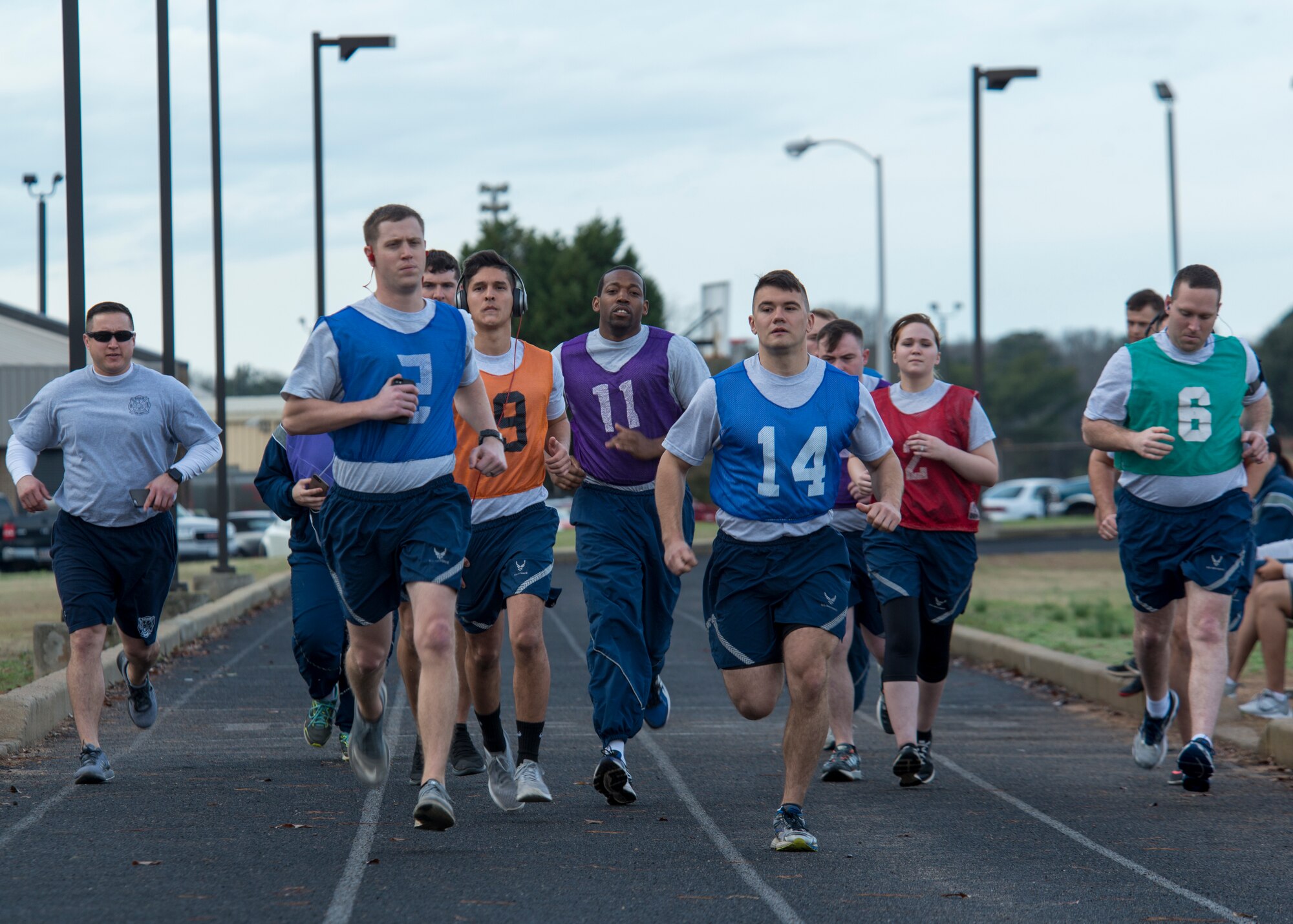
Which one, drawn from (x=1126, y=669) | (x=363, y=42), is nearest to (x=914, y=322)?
(x=1126, y=669)

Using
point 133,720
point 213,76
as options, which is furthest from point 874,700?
point 213,76

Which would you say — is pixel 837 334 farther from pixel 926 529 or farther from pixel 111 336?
pixel 111 336

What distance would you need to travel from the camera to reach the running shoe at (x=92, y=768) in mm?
7473

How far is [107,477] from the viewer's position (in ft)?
26.1

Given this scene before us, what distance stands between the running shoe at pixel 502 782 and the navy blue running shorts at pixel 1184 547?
3.07 meters

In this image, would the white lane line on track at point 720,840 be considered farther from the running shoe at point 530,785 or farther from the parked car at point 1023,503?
the parked car at point 1023,503

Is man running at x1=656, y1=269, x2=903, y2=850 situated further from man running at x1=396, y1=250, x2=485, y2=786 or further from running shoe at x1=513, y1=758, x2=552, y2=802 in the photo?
man running at x1=396, y1=250, x2=485, y2=786

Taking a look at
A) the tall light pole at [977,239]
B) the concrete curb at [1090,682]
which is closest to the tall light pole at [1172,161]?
the tall light pole at [977,239]

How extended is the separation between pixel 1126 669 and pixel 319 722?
547cm

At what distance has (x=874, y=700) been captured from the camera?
1152 cm

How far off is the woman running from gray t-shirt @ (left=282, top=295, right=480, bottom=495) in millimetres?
2644

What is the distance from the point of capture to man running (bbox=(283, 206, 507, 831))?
611 cm

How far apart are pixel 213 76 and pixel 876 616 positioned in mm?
15602

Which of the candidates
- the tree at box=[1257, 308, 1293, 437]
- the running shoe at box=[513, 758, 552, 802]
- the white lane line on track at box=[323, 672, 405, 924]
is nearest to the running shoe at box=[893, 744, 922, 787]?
the running shoe at box=[513, 758, 552, 802]
